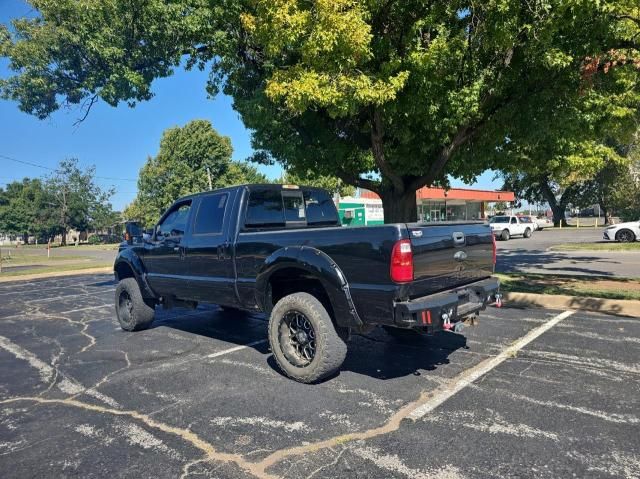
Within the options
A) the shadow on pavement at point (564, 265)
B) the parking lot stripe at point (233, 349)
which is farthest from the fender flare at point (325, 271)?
the shadow on pavement at point (564, 265)

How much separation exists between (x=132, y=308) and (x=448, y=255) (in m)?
4.98

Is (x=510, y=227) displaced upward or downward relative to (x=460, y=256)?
downward

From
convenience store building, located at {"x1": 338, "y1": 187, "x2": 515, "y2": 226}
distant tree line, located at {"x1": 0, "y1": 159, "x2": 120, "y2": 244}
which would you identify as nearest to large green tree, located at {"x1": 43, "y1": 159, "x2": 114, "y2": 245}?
distant tree line, located at {"x1": 0, "y1": 159, "x2": 120, "y2": 244}

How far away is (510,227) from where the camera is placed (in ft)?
108

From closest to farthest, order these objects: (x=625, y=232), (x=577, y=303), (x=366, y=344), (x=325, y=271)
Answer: (x=325, y=271) < (x=366, y=344) < (x=577, y=303) < (x=625, y=232)

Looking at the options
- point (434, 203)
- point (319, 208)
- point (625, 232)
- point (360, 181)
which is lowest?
point (625, 232)

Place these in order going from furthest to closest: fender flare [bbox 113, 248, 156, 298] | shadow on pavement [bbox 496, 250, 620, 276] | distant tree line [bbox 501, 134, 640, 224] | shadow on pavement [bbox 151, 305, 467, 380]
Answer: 1. distant tree line [bbox 501, 134, 640, 224]
2. shadow on pavement [bbox 496, 250, 620, 276]
3. fender flare [bbox 113, 248, 156, 298]
4. shadow on pavement [bbox 151, 305, 467, 380]

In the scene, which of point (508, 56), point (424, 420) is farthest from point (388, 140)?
point (424, 420)

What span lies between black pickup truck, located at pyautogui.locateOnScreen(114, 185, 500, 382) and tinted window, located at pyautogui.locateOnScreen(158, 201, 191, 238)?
0.02 meters

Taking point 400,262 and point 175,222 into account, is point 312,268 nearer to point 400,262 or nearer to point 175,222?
point 400,262

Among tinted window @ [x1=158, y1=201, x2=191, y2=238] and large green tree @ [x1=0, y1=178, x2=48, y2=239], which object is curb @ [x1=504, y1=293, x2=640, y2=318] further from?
large green tree @ [x1=0, y1=178, x2=48, y2=239]

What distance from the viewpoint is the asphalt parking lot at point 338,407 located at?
9.96 ft

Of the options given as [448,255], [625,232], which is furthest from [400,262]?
[625,232]

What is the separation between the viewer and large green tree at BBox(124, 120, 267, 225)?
47.5m
